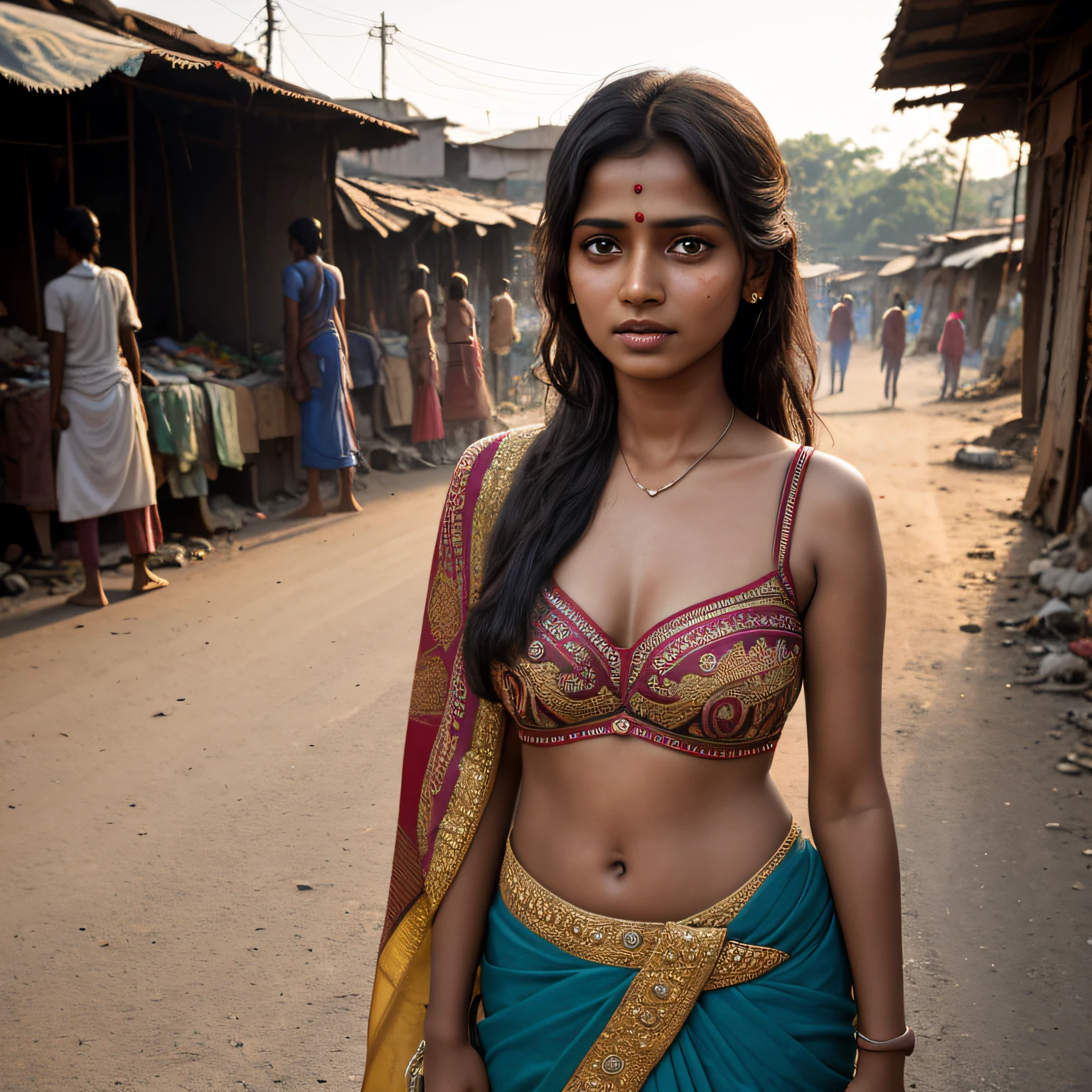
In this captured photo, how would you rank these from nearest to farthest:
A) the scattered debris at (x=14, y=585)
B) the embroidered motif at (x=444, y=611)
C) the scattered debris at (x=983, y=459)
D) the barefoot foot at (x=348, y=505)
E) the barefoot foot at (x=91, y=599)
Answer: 1. the embroidered motif at (x=444, y=611)
2. the barefoot foot at (x=91, y=599)
3. the scattered debris at (x=14, y=585)
4. the barefoot foot at (x=348, y=505)
5. the scattered debris at (x=983, y=459)

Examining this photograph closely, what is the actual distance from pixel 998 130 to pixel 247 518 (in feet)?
24.3

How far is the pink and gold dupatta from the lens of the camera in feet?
4.58

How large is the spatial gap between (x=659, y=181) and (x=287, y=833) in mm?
2699

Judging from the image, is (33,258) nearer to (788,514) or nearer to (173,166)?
(173,166)

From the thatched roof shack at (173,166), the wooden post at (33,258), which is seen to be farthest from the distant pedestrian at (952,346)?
the wooden post at (33,258)

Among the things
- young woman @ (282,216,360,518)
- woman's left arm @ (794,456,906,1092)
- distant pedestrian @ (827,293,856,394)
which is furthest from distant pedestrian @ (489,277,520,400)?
woman's left arm @ (794,456,906,1092)

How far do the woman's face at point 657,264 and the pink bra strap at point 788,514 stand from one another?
7.2 inches

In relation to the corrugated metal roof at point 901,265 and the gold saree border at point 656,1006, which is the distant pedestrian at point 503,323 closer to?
the gold saree border at point 656,1006

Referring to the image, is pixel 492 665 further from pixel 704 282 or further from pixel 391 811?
pixel 391 811

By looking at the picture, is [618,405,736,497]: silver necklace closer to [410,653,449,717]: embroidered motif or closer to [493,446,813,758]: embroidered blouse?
[493,446,813,758]: embroidered blouse

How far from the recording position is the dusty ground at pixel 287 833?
2439mm

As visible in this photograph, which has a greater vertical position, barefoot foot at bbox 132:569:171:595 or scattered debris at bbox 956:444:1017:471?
scattered debris at bbox 956:444:1017:471

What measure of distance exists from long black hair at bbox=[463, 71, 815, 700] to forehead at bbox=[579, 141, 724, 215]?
10 millimetres

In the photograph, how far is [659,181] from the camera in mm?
1231
